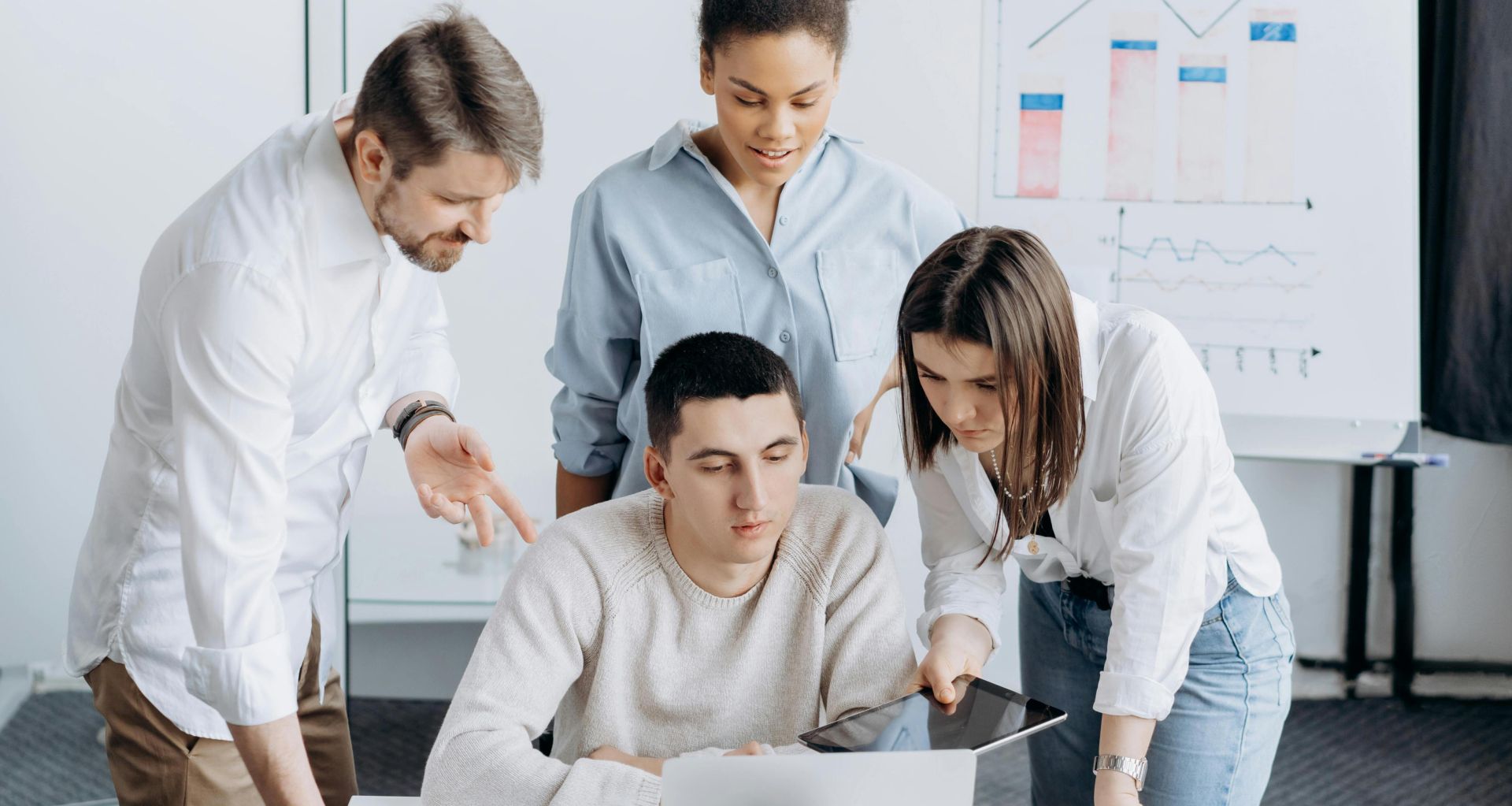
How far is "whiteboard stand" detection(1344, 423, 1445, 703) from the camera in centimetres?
309

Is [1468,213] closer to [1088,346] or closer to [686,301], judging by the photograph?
[1088,346]

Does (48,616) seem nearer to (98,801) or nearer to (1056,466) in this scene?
(98,801)

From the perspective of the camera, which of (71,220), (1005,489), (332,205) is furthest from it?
(71,220)

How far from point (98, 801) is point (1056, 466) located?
2247 millimetres

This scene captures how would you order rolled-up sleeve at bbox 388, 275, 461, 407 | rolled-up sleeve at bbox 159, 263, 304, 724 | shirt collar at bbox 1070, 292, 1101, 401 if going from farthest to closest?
rolled-up sleeve at bbox 388, 275, 461, 407 < shirt collar at bbox 1070, 292, 1101, 401 < rolled-up sleeve at bbox 159, 263, 304, 724

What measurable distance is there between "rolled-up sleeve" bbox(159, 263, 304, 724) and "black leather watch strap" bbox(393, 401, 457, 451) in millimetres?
375

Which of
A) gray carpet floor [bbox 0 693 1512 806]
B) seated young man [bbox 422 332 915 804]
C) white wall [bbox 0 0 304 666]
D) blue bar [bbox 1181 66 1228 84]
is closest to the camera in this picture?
seated young man [bbox 422 332 915 804]

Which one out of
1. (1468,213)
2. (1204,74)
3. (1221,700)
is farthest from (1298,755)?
(1221,700)

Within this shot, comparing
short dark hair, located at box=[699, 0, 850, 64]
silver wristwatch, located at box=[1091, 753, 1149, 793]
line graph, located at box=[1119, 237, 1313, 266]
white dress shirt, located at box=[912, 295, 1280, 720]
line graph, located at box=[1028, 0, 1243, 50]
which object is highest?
line graph, located at box=[1028, 0, 1243, 50]

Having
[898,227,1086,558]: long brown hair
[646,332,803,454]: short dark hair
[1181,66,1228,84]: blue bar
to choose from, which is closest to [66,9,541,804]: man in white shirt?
[646,332,803,454]: short dark hair

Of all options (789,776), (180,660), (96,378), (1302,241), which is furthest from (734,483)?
(1302,241)

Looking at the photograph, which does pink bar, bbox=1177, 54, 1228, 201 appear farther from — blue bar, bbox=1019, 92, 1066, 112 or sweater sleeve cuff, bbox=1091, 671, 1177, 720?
sweater sleeve cuff, bbox=1091, 671, 1177, 720

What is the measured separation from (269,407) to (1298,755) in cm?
260

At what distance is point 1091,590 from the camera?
1450 millimetres
